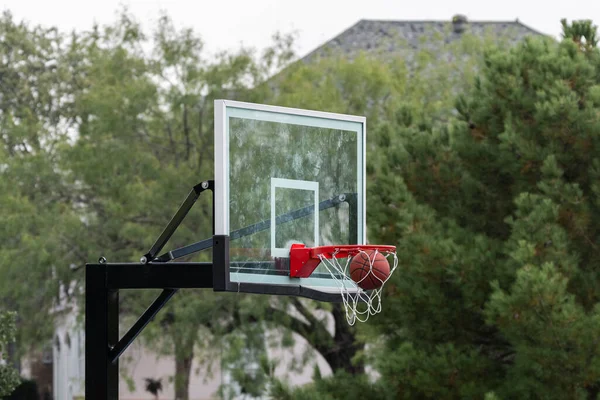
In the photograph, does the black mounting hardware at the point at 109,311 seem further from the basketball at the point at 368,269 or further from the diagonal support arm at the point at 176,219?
the basketball at the point at 368,269

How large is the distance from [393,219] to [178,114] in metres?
6.42

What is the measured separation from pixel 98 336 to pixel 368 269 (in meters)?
1.91

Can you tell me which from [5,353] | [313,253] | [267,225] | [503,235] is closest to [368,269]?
[313,253]

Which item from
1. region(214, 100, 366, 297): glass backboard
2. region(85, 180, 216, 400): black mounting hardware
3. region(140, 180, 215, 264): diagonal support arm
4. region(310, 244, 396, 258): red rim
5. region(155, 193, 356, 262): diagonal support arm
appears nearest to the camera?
region(214, 100, 366, 297): glass backboard

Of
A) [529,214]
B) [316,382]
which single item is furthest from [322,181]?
[316,382]

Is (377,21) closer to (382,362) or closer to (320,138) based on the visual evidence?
(382,362)

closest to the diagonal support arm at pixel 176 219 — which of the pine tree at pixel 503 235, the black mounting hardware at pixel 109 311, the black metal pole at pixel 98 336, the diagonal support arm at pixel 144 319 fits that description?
the black mounting hardware at pixel 109 311

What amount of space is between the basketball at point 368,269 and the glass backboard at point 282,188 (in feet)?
1.07

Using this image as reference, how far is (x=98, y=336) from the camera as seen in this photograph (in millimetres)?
8141

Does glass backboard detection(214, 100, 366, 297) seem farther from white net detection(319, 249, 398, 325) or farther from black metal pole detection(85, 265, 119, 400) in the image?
black metal pole detection(85, 265, 119, 400)

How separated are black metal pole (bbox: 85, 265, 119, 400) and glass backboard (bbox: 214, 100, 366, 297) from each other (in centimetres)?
113

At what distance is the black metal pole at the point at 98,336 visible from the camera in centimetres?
812

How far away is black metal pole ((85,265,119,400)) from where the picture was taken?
8125mm

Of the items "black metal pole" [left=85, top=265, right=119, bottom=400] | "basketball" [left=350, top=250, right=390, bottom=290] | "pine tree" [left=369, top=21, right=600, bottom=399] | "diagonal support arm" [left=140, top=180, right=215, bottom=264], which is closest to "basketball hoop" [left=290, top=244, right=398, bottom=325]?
"basketball" [left=350, top=250, right=390, bottom=290]
